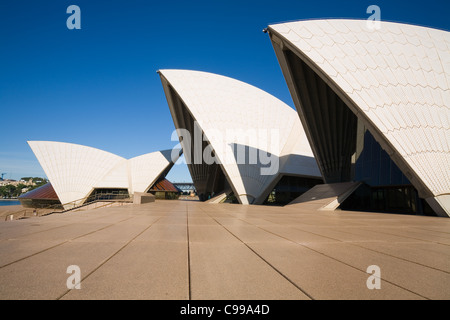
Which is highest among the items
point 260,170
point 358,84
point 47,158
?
point 358,84

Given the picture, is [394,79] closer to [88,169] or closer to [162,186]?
[162,186]

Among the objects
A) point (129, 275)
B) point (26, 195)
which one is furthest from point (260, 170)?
point (26, 195)

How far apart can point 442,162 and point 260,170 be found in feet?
43.5

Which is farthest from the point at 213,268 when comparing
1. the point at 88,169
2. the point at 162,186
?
the point at 162,186

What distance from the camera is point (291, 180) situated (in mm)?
25938

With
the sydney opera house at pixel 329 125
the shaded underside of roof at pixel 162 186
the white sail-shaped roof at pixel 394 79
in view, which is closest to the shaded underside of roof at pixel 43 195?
the sydney opera house at pixel 329 125

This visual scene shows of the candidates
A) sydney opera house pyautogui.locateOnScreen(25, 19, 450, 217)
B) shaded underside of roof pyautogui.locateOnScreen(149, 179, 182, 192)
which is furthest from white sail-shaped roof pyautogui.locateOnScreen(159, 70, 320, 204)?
shaded underside of roof pyautogui.locateOnScreen(149, 179, 182, 192)

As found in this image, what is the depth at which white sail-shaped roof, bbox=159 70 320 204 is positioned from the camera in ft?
72.8

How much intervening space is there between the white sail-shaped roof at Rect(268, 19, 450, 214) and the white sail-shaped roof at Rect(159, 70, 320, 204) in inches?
367

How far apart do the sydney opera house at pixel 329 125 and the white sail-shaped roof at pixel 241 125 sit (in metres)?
0.12

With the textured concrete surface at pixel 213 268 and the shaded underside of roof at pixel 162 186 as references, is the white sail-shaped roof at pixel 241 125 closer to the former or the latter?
the shaded underside of roof at pixel 162 186

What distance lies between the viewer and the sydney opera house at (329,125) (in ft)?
41.5

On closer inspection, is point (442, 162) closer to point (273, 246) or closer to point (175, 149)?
point (273, 246)

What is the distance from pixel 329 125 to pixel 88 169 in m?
31.4
